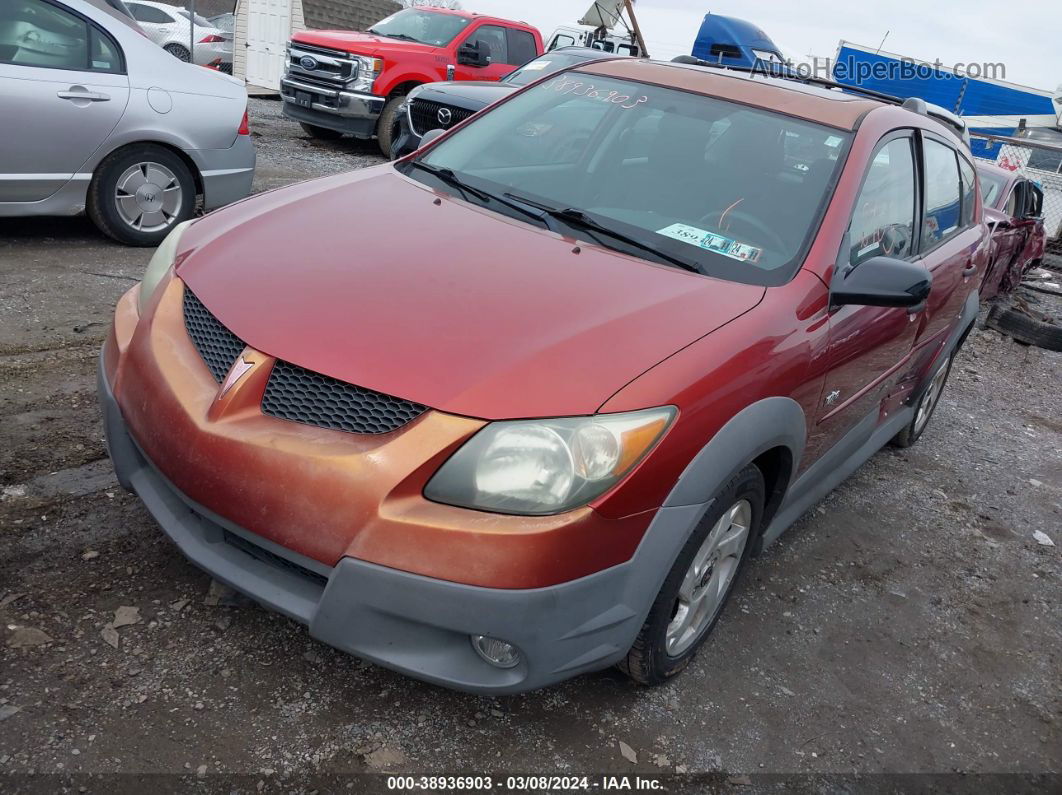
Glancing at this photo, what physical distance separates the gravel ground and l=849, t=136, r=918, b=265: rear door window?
130 cm

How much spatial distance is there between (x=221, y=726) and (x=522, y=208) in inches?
72.8

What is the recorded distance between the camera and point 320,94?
11719mm

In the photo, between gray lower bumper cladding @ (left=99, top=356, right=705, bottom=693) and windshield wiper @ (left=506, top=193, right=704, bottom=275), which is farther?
windshield wiper @ (left=506, top=193, right=704, bottom=275)

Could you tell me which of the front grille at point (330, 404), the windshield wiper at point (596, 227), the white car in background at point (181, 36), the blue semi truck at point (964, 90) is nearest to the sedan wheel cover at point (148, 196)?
the windshield wiper at point (596, 227)

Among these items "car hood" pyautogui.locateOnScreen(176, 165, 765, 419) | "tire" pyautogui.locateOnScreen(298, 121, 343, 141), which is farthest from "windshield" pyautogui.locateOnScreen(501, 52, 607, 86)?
"car hood" pyautogui.locateOnScreen(176, 165, 765, 419)

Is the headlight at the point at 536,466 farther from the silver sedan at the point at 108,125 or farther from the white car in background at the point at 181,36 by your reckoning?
the white car in background at the point at 181,36

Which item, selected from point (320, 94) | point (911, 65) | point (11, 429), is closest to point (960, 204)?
point (11, 429)

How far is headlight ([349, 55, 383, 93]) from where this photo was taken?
11531 millimetres

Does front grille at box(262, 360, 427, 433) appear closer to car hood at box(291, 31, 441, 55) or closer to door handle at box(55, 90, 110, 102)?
door handle at box(55, 90, 110, 102)

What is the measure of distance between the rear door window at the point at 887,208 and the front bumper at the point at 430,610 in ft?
5.19

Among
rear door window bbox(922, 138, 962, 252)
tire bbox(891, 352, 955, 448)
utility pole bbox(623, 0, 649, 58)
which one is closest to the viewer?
rear door window bbox(922, 138, 962, 252)

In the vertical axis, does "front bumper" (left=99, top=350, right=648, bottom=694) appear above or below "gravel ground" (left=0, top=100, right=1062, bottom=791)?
above

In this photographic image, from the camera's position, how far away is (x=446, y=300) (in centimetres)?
247

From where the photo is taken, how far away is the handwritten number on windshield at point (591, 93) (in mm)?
3594
